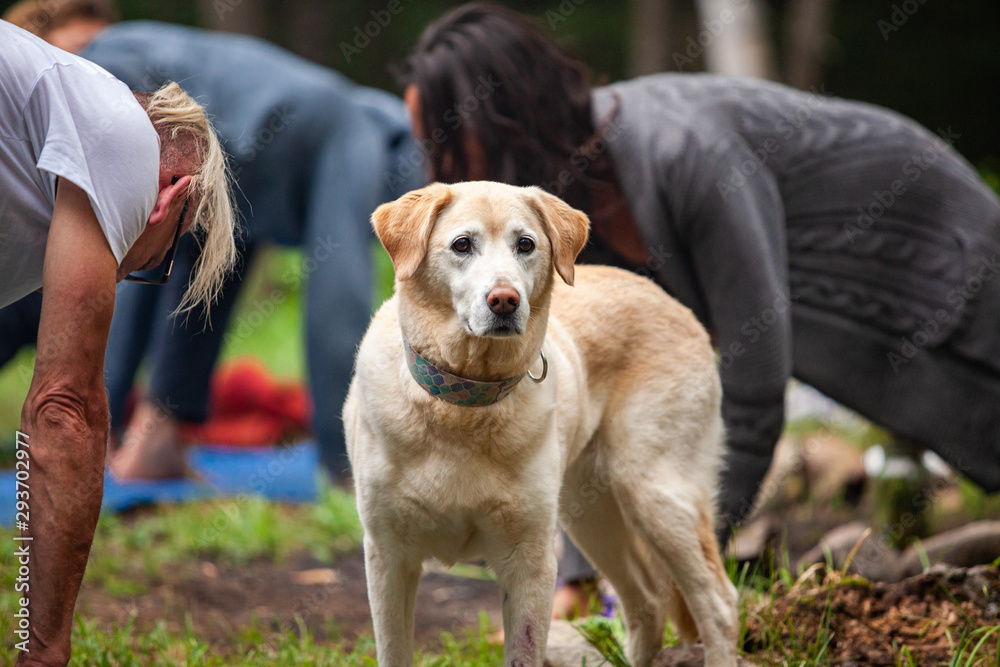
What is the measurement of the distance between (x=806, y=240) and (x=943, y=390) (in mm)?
801

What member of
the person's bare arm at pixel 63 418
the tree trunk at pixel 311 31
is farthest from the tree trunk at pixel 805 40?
the person's bare arm at pixel 63 418

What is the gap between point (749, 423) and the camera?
3.14m

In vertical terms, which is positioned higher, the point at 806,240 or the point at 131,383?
the point at 806,240

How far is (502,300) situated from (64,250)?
872mm

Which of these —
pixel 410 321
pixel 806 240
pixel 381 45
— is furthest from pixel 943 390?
pixel 381 45

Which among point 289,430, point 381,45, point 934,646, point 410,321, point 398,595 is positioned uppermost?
point 410,321

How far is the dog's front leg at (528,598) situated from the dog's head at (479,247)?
53cm

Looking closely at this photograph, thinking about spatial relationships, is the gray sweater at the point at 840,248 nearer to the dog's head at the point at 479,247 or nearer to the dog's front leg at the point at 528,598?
the dog's head at the point at 479,247

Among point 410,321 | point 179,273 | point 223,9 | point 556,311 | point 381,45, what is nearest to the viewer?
point 410,321

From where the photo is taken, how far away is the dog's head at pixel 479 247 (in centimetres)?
190

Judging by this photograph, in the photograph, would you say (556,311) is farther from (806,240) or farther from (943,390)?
(943,390)

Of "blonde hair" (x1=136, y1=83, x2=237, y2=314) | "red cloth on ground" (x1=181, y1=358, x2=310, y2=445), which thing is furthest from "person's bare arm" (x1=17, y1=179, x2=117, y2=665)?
"red cloth on ground" (x1=181, y1=358, x2=310, y2=445)

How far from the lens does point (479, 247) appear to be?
1978 mm

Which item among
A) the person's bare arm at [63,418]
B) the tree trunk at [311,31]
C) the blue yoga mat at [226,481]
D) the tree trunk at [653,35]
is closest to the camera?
the person's bare arm at [63,418]
